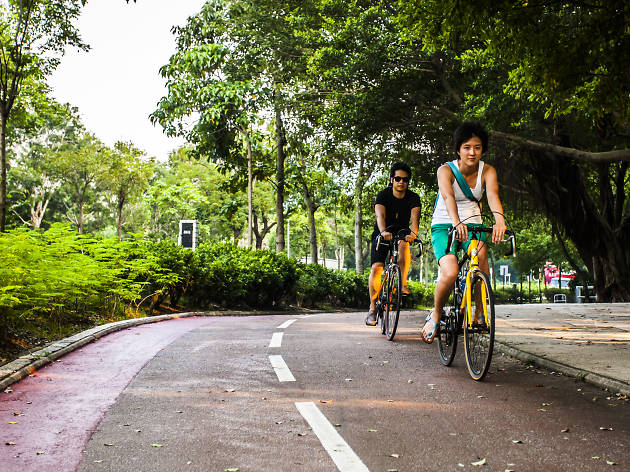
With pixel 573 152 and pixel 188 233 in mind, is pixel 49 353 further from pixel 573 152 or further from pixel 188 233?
pixel 188 233

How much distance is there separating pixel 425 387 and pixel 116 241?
8540 millimetres

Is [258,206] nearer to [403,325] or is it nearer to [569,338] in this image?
[403,325]

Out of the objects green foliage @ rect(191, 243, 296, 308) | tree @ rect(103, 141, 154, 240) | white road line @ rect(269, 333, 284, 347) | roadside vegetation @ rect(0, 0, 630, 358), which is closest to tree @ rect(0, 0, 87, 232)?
roadside vegetation @ rect(0, 0, 630, 358)

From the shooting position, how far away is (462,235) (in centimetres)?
559

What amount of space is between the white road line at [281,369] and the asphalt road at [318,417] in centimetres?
2

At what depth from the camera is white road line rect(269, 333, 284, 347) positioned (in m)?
8.07

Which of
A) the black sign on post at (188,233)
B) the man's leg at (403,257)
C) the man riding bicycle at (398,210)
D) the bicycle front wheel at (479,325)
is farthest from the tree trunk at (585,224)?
the bicycle front wheel at (479,325)

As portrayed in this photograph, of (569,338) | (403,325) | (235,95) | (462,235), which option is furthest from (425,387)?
(235,95)

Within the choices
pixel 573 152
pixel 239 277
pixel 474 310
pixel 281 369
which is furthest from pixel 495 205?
pixel 239 277

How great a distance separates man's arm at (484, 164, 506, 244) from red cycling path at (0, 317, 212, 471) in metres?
3.30

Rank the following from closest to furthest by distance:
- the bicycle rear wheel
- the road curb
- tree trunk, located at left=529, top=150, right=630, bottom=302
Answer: the road curb
the bicycle rear wheel
tree trunk, located at left=529, top=150, right=630, bottom=302

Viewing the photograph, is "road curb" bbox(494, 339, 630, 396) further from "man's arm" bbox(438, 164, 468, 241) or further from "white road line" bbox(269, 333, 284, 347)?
"white road line" bbox(269, 333, 284, 347)

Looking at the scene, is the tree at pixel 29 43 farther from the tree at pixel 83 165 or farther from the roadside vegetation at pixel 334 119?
the tree at pixel 83 165

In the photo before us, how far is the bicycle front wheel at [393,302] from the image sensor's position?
814 cm
